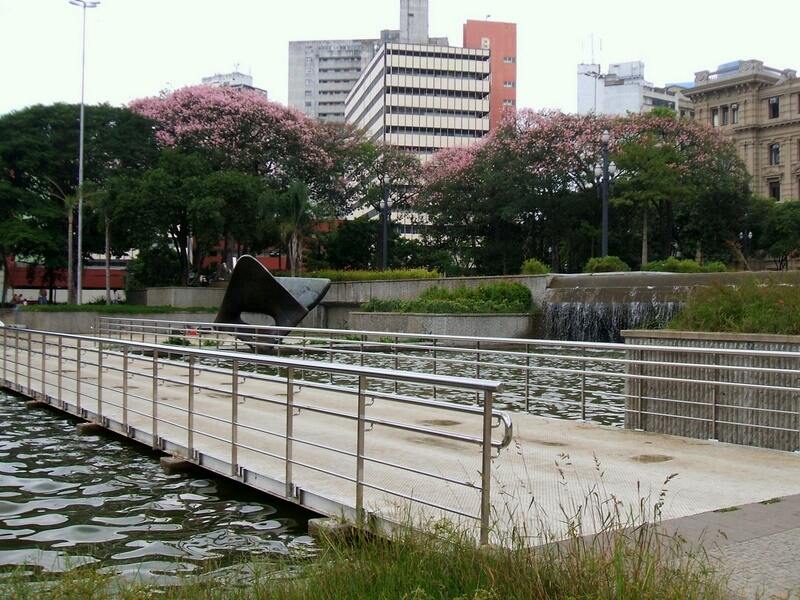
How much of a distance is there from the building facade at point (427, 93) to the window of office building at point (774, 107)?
29760 millimetres

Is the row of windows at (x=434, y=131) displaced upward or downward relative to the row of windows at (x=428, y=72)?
downward

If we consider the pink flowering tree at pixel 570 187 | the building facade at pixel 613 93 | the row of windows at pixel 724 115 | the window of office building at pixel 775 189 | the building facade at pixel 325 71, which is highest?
the building facade at pixel 325 71

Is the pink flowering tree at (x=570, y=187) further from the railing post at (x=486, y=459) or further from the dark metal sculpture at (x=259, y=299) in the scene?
the railing post at (x=486, y=459)

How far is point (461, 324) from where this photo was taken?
96.4 ft

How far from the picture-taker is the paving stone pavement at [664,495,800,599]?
13.5 feet

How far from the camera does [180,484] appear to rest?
8289 mm

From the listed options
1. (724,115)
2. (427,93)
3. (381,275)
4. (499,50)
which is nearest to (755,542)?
(381,275)

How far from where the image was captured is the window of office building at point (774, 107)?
78.8 metres

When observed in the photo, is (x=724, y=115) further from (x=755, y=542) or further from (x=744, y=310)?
(x=755, y=542)

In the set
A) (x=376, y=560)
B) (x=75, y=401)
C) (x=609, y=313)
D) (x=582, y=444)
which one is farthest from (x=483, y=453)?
(x=609, y=313)

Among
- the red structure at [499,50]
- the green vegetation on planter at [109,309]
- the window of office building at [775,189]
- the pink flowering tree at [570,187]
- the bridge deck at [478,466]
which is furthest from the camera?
the red structure at [499,50]

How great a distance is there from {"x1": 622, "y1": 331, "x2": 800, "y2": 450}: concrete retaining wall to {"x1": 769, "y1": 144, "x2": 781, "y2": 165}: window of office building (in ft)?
250

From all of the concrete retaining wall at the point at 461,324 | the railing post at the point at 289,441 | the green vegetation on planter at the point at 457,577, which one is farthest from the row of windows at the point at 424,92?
the green vegetation on planter at the point at 457,577

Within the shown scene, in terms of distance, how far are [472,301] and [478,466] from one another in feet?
85.0
